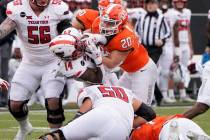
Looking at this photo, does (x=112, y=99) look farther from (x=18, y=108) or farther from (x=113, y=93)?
(x=18, y=108)

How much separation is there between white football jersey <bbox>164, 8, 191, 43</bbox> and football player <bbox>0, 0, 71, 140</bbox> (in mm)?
6341

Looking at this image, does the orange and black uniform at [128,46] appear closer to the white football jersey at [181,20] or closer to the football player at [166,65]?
the football player at [166,65]

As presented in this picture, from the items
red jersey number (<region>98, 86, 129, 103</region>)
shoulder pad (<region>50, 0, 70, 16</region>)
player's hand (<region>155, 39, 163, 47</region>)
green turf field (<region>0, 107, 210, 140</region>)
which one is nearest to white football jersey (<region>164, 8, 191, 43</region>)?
player's hand (<region>155, 39, 163, 47</region>)

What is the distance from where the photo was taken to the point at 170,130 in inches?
260

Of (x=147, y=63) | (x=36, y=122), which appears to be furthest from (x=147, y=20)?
(x=147, y=63)

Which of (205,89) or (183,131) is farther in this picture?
(205,89)

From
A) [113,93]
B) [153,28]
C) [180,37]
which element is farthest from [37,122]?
[180,37]

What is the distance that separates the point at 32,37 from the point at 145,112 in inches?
82.0

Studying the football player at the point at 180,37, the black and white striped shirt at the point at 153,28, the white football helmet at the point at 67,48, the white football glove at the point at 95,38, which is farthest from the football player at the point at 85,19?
the football player at the point at 180,37

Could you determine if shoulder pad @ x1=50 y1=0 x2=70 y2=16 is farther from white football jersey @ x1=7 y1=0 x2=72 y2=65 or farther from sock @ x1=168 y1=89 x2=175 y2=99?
sock @ x1=168 y1=89 x2=175 y2=99

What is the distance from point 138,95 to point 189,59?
627 cm

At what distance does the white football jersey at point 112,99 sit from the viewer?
6.54 m

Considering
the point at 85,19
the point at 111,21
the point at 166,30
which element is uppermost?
the point at 111,21

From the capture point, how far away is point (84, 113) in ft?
21.4
